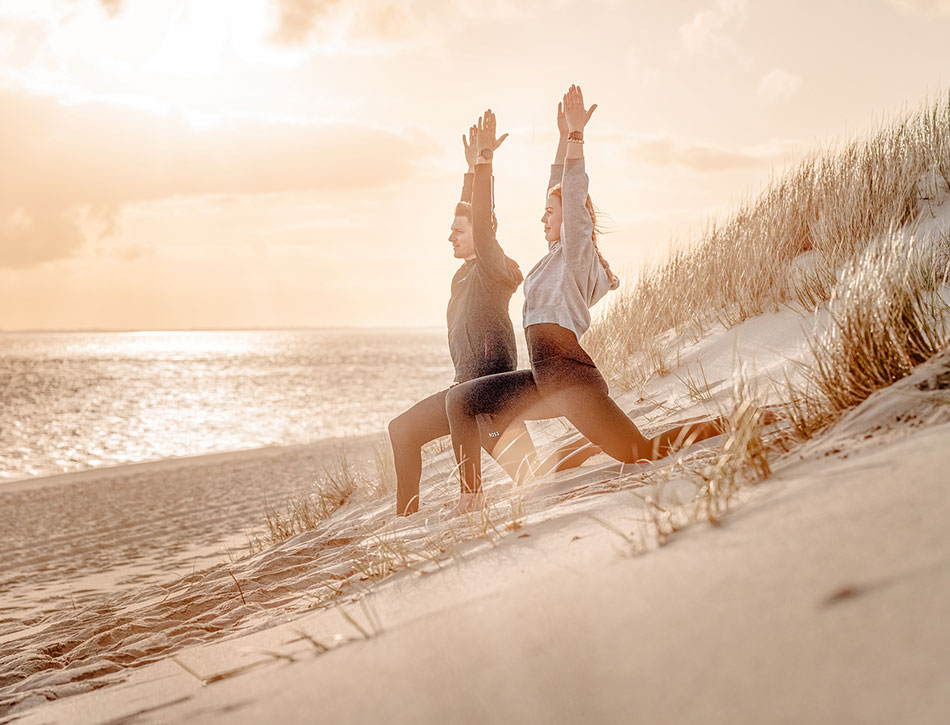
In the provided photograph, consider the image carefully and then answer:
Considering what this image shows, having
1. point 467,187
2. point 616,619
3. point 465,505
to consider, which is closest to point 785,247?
point 467,187

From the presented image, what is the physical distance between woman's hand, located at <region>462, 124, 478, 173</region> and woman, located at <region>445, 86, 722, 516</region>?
0.65 m

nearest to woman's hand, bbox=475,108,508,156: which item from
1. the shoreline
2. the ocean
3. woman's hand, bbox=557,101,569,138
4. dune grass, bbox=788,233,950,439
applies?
woman's hand, bbox=557,101,569,138

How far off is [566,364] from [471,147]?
1.43 metres

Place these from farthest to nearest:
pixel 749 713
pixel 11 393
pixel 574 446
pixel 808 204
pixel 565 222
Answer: pixel 11 393 < pixel 808 204 < pixel 574 446 < pixel 565 222 < pixel 749 713

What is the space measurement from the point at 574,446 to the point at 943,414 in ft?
7.30

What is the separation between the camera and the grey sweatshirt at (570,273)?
11.5ft

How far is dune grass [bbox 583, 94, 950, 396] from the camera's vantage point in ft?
18.9

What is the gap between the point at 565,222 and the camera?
3.52 metres

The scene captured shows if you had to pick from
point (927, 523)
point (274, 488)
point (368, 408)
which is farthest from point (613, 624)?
point (368, 408)

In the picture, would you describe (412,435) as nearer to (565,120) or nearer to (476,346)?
(476,346)

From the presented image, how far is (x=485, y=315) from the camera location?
4176 millimetres

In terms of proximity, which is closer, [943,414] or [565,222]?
[943,414]

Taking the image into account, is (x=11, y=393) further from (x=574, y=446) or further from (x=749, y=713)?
(x=749, y=713)

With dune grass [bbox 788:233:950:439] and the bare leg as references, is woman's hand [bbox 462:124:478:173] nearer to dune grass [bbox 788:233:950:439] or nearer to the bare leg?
the bare leg
